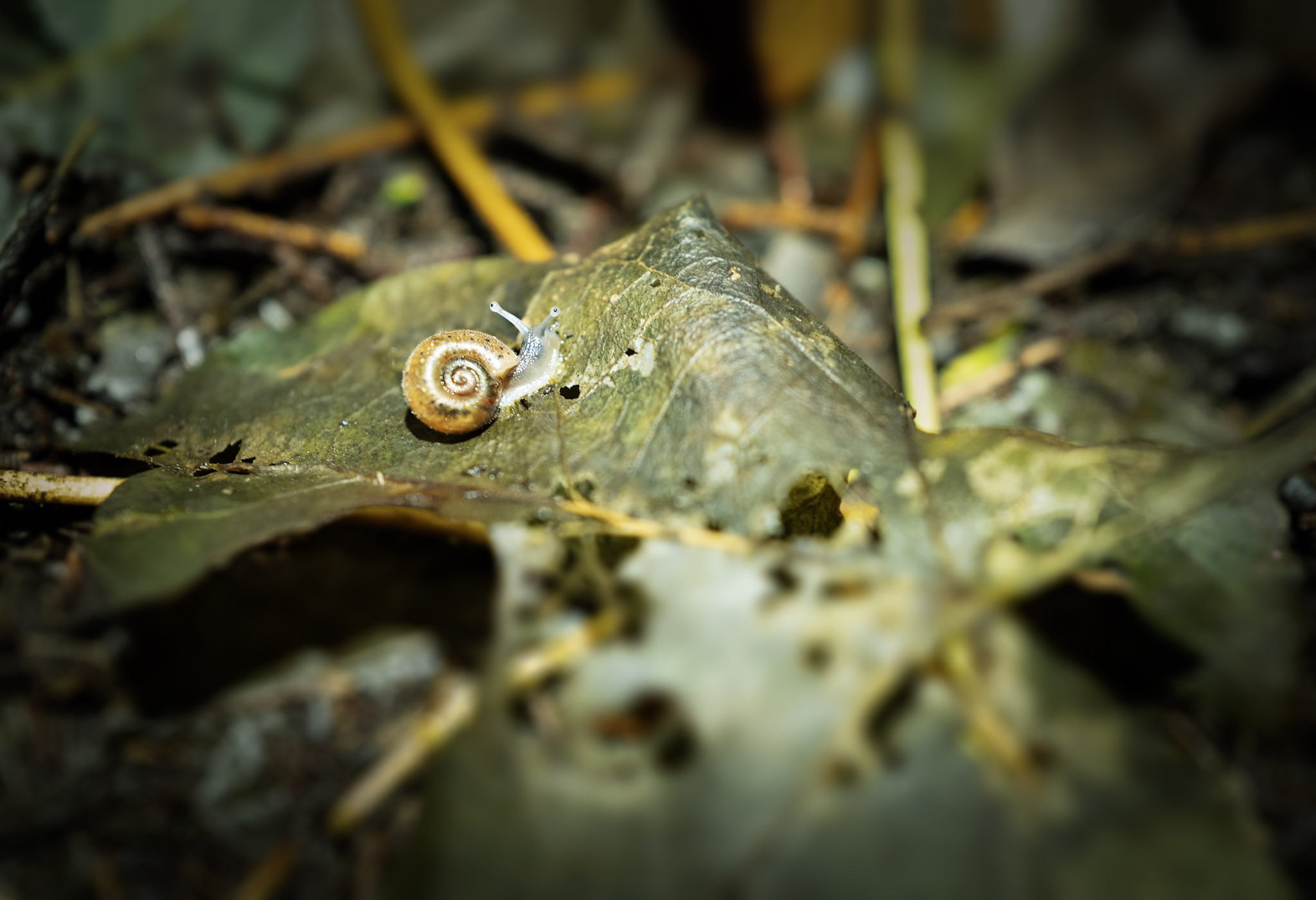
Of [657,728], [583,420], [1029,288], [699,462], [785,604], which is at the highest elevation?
[1029,288]

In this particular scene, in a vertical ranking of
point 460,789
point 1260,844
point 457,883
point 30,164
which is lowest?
point 1260,844

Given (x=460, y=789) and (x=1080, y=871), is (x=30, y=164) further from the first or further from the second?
(x=1080, y=871)

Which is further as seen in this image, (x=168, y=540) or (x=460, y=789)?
(x=168, y=540)

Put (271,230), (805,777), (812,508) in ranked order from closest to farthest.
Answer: (805,777) < (812,508) < (271,230)

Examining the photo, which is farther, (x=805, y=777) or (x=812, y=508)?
(x=812, y=508)

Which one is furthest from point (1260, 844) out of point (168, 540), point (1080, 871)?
point (168, 540)

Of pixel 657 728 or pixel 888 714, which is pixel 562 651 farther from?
pixel 888 714

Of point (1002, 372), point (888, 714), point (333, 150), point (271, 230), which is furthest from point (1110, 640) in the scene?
point (333, 150)
